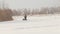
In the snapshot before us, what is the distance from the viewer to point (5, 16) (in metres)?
3.19

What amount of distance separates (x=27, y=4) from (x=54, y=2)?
0.62 m

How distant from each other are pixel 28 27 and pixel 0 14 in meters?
0.55

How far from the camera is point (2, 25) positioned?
9.91 feet

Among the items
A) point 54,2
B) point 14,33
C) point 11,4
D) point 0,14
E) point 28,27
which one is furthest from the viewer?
point 54,2

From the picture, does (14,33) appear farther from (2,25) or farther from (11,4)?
(11,4)

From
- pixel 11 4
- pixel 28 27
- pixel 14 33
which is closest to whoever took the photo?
pixel 14 33

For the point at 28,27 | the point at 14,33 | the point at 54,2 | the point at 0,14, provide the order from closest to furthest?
the point at 14,33, the point at 28,27, the point at 0,14, the point at 54,2

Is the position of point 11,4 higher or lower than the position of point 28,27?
higher

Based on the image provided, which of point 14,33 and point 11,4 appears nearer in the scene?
point 14,33

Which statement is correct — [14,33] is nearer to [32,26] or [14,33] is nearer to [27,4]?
[32,26]

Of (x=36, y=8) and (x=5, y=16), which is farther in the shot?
(x=36, y=8)

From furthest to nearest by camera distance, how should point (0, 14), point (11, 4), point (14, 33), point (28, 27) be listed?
point (11, 4)
point (0, 14)
point (28, 27)
point (14, 33)

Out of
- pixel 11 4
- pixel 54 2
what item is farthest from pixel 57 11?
pixel 11 4

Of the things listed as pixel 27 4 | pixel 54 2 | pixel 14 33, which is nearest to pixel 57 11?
pixel 54 2
